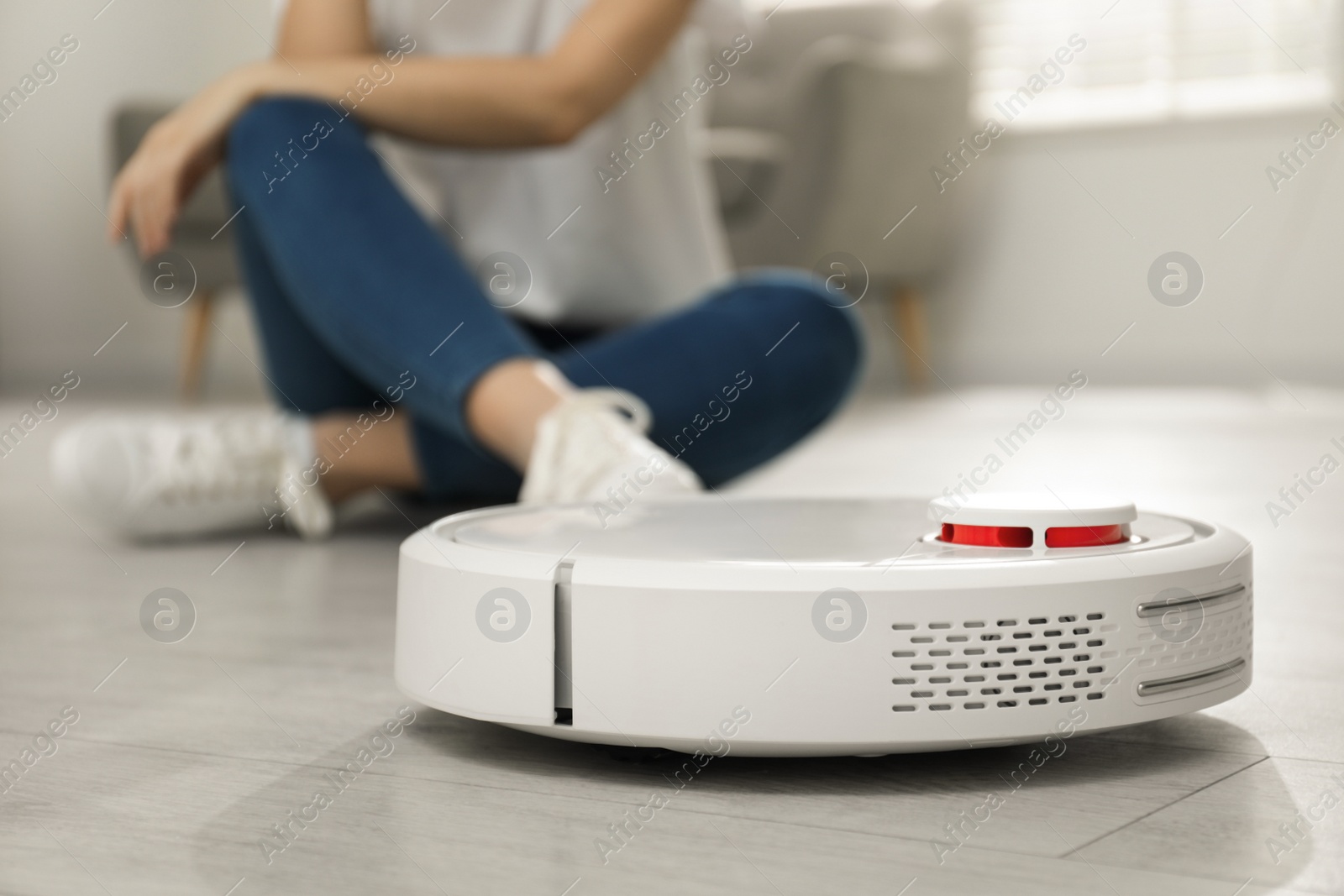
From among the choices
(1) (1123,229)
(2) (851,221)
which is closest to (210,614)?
(2) (851,221)

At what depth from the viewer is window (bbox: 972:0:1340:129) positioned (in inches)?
122

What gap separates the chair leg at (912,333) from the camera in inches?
128

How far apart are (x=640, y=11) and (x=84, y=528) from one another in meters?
0.73

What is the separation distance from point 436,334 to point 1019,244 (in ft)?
8.66

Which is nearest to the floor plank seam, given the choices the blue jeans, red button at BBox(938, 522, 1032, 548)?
red button at BBox(938, 522, 1032, 548)

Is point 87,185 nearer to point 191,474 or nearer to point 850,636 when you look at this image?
point 191,474

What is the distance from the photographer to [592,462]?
828 mm

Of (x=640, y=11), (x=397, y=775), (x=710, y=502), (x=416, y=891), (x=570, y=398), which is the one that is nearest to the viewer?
(x=416, y=891)

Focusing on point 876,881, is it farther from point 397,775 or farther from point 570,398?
point 570,398

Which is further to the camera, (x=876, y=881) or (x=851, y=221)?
(x=851, y=221)

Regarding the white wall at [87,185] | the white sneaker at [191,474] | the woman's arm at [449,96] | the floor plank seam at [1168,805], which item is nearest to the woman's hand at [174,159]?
the woman's arm at [449,96]

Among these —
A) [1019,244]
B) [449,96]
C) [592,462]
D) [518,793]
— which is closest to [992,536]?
[518,793]

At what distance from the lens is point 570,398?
88 centimetres

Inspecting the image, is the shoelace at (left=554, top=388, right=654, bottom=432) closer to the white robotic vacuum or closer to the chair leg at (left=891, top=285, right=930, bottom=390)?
the white robotic vacuum
